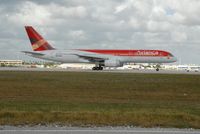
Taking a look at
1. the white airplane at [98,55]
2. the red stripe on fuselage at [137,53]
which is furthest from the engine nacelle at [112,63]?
the red stripe on fuselage at [137,53]

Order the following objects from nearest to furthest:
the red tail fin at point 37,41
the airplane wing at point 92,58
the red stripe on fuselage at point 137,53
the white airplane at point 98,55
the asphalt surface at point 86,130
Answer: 1. the asphalt surface at point 86,130
2. the red stripe on fuselage at point 137,53
3. the white airplane at point 98,55
4. the airplane wing at point 92,58
5. the red tail fin at point 37,41

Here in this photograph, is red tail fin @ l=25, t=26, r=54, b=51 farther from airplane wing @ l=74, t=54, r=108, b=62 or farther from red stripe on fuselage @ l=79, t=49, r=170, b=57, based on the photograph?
red stripe on fuselage @ l=79, t=49, r=170, b=57

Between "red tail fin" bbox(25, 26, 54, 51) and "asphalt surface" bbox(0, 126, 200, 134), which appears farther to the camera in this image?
"red tail fin" bbox(25, 26, 54, 51)

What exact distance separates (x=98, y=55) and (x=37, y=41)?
13.5 metres

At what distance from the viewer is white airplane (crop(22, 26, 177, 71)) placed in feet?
251

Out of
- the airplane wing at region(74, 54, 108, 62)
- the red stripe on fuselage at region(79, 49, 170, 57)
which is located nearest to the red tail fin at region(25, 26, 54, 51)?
the airplane wing at region(74, 54, 108, 62)

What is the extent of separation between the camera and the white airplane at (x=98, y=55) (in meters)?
76.4

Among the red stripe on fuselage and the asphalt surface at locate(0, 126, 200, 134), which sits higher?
the red stripe on fuselage

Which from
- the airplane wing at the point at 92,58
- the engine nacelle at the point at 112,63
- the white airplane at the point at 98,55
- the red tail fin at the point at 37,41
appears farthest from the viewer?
the red tail fin at the point at 37,41

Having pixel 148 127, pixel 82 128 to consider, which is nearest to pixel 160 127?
pixel 148 127

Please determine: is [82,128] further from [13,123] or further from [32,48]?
[32,48]

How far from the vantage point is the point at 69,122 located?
→ 12.4m

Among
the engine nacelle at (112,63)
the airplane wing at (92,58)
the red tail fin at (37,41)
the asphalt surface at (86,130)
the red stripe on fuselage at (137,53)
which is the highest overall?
the red tail fin at (37,41)

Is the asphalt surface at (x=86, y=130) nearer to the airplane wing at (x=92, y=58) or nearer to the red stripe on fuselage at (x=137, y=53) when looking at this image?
the red stripe on fuselage at (x=137, y=53)
